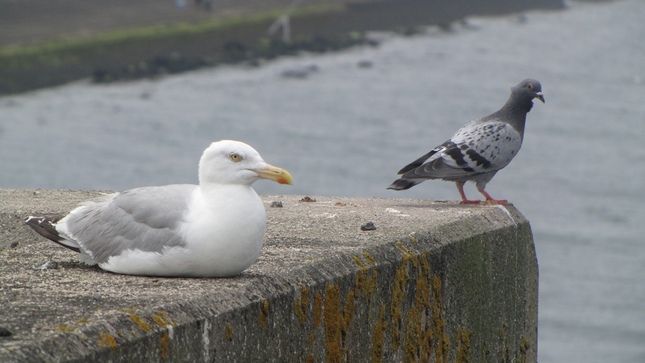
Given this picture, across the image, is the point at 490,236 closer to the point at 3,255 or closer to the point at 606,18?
the point at 3,255

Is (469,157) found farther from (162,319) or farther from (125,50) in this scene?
(125,50)

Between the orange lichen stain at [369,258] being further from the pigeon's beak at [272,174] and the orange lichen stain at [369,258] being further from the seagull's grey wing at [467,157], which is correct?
the seagull's grey wing at [467,157]

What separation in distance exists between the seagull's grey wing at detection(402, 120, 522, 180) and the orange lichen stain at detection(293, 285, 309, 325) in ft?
10.1

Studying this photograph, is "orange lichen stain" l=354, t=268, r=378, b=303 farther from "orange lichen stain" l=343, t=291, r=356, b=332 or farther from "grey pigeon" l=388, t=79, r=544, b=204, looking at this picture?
"grey pigeon" l=388, t=79, r=544, b=204

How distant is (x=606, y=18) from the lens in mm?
61438

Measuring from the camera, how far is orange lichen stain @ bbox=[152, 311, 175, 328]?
9.60 ft

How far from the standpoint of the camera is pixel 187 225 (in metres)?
3.45

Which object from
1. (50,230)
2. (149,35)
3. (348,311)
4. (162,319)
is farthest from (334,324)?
(149,35)

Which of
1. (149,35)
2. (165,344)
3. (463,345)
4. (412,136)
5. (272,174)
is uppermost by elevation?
(272,174)

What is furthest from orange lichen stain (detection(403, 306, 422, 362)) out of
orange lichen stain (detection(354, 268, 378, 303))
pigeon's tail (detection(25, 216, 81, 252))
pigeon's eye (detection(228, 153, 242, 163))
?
pigeon's tail (detection(25, 216, 81, 252))

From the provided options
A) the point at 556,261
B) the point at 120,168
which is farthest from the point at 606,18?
the point at 556,261

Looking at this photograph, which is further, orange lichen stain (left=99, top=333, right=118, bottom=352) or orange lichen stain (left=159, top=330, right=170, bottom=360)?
orange lichen stain (left=159, top=330, right=170, bottom=360)

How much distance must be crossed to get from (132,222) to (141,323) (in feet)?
2.49

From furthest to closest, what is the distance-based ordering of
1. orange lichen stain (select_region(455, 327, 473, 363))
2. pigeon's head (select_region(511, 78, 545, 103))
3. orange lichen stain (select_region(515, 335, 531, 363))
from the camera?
pigeon's head (select_region(511, 78, 545, 103)) < orange lichen stain (select_region(515, 335, 531, 363)) < orange lichen stain (select_region(455, 327, 473, 363))
